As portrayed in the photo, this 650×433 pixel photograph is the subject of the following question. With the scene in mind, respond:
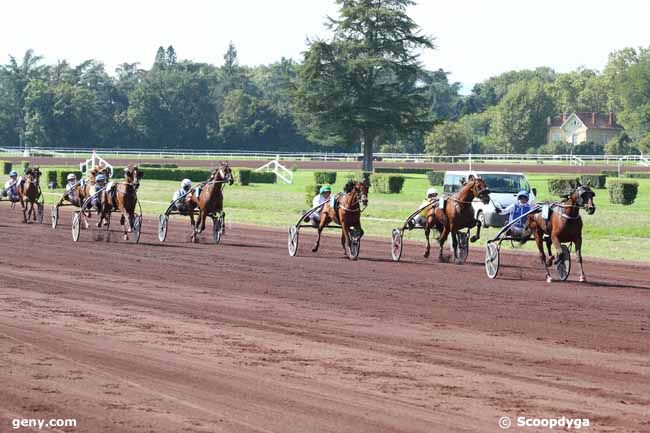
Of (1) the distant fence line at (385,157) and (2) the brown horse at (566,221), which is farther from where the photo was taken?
(1) the distant fence line at (385,157)

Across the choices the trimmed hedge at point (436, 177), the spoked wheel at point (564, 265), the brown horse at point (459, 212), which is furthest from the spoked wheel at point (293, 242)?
the trimmed hedge at point (436, 177)

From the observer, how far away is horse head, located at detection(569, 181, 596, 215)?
16.4 m

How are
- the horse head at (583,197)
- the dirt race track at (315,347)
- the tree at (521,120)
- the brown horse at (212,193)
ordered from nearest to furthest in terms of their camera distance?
the dirt race track at (315,347) < the horse head at (583,197) < the brown horse at (212,193) < the tree at (521,120)

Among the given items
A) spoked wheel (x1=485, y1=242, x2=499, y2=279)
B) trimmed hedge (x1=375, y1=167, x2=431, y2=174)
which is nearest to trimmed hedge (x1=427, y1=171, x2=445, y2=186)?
trimmed hedge (x1=375, y1=167, x2=431, y2=174)

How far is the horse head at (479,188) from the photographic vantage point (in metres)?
18.7

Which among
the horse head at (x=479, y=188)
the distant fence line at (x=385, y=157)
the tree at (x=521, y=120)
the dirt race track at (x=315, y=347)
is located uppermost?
the tree at (x=521, y=120)

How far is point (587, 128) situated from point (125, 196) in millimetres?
118489

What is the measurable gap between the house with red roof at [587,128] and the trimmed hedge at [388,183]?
8735cm

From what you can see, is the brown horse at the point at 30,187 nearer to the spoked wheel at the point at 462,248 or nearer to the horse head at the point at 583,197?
the spoked wheel at the point at 462,248

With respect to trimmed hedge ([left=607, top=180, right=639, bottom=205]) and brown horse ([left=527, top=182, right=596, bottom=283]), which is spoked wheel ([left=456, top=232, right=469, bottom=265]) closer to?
brown horse ([left=527, top=182, right=596, bottom=283])

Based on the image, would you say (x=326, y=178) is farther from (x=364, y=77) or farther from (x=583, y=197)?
(x=583, y=197)

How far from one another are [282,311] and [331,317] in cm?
72

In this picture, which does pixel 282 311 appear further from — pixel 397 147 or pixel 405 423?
pixel 397 147

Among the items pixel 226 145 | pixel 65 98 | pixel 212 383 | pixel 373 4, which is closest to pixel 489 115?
pixel 226 145
